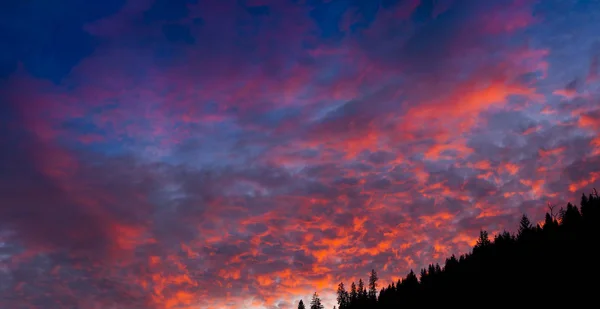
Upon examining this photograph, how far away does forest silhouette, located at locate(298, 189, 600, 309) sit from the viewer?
400 feet

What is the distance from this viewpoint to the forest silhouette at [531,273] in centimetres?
12200

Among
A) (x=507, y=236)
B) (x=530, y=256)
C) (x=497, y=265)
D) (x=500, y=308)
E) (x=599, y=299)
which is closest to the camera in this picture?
(x=599, y=299)

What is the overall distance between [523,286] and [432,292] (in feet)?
129

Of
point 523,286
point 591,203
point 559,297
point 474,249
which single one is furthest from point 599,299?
point 474,249

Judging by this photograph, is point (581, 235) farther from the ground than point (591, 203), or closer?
closer

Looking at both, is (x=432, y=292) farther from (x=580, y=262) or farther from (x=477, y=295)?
(x=580, y=262)

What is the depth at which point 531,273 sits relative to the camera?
137 metres

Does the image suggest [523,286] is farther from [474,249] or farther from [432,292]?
[474,249]

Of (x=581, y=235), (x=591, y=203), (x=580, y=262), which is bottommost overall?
(x=580, y=262)

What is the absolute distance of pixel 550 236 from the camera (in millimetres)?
148125

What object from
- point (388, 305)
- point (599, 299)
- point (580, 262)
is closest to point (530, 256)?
point (580, 262)

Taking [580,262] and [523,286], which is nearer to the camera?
[580,262]

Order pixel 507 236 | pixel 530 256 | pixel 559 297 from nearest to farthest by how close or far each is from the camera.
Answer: pixel 559 297 → pixel 530 256 → pixel 507 236

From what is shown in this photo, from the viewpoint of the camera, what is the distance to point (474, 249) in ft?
640
